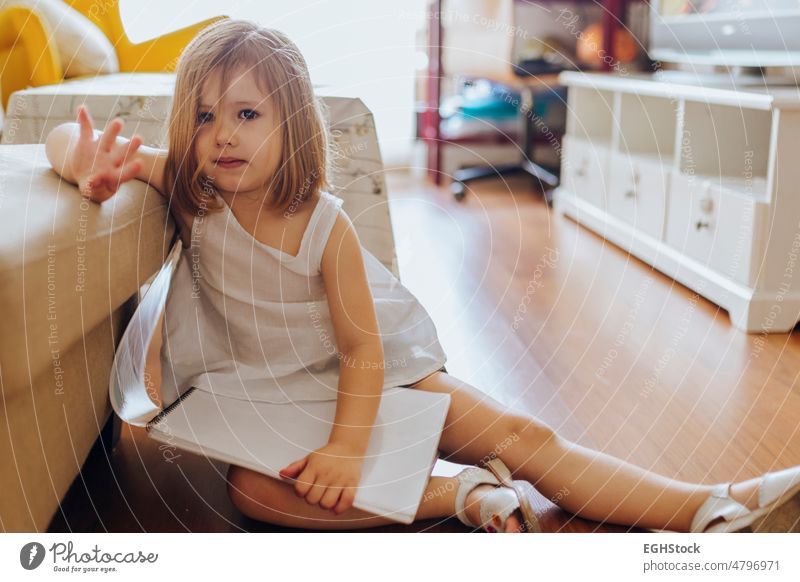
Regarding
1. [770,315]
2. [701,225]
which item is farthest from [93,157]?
[701,225]

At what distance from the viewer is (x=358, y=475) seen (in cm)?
64

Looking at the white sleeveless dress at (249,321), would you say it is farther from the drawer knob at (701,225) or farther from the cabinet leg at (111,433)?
the drawer knob at (701,225)

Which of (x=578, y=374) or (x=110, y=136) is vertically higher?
(x=110, y=136)

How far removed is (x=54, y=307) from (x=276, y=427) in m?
0.26

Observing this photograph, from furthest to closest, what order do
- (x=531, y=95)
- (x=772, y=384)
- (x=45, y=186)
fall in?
1. (x=531, y=95)
2. (x=772, y=384)
3. (x=45, y=186)

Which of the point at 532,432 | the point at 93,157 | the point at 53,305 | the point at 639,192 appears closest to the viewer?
the point at 53,305

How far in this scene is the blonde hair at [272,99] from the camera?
2.21 feet

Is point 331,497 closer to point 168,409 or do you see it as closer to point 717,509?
point 168,409

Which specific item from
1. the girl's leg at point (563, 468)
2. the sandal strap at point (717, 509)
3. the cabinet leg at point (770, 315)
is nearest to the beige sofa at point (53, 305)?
the girl's leg at point (563, 468)

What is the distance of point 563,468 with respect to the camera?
0.69 metres
